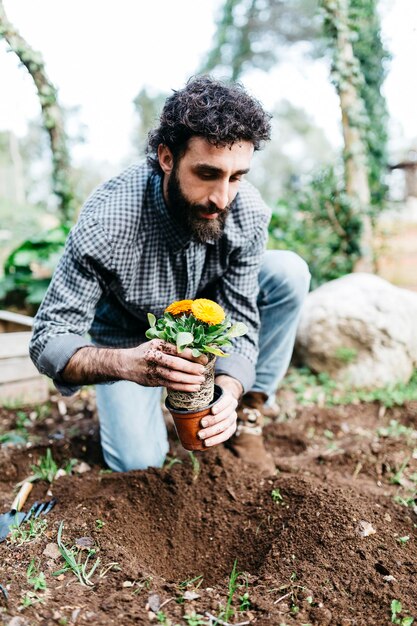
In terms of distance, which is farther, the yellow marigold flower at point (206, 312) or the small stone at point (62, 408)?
the small stone at point (62, 408)

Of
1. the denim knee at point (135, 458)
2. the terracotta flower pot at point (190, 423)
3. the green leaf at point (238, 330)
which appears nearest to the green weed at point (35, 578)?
the terracotta flower pot at point (190, 423)

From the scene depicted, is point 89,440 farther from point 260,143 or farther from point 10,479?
point 260,143

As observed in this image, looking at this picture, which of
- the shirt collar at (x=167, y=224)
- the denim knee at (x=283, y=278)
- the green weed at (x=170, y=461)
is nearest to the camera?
the shirt collar at (x=167, y=224)

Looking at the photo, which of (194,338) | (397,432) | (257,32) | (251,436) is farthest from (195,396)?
(257,32)

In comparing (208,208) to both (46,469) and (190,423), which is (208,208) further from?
(46,469)

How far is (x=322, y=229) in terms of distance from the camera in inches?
214

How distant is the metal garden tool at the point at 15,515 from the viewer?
1976 millimetres

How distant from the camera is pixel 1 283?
5.22m

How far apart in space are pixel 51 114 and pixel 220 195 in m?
3.14

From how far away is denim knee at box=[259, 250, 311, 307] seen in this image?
2.85 m

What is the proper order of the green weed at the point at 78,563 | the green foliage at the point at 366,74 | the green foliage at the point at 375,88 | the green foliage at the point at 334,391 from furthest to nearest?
the green foliage at the point at 375,88, the green foliage at the point at 366,74, the green foliage at the point at 334,391, the green weed at the point at 78,563

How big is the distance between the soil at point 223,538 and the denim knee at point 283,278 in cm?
89

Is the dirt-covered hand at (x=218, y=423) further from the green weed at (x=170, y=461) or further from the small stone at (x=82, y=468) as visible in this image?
the small stone at (x=82, y=468)

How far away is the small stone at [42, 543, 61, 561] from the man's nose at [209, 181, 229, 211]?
1476 millimetres
